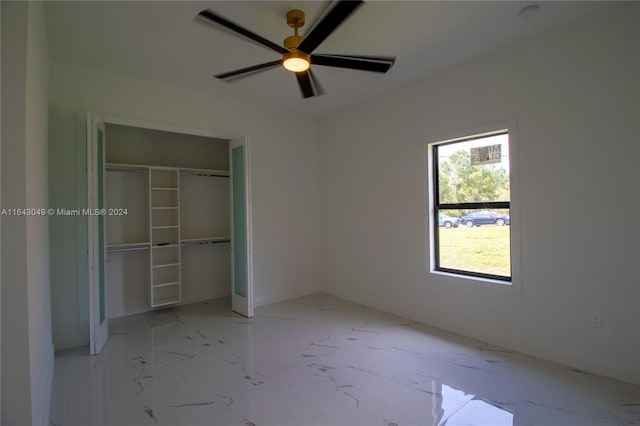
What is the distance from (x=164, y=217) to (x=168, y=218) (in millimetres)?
55

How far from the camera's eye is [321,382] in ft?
8.59

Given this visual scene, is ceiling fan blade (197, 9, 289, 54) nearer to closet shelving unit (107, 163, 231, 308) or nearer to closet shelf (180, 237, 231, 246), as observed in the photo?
closet shelving unit (107, 163, 231, 308)

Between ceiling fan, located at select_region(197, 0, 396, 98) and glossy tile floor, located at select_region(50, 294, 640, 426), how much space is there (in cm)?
254

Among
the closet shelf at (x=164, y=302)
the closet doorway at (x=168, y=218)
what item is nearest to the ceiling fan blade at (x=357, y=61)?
the closet doorway at (x=168, y=218)

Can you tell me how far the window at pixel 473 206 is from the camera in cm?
328

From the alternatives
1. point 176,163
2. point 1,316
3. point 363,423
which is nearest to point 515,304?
point 363,423

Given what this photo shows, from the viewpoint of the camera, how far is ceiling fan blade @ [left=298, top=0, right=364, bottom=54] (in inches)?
73.7

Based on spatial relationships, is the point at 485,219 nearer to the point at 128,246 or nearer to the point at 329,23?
the point at 329,23

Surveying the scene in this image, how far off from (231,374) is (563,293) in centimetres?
295

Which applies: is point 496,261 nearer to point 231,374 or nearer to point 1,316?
point 231,374

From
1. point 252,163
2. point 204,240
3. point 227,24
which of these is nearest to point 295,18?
point 227,24

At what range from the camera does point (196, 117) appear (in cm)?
421

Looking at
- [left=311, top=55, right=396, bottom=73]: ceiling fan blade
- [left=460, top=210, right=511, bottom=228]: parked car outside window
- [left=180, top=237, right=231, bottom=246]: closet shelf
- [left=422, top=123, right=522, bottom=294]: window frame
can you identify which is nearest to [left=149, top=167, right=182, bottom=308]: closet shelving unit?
[left=180, top=237, right=231, bottom=246]: closet shelf

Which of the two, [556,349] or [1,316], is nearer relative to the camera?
[1,316]
